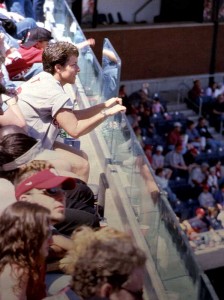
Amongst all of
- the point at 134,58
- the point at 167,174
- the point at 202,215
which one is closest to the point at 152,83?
the point at 134,58

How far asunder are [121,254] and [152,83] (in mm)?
15102

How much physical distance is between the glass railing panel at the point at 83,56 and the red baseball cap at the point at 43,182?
9.18 feet

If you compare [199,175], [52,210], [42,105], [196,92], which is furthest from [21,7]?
[196,92]

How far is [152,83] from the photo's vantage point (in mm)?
17438

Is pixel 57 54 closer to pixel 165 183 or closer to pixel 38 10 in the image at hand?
pixel 38 10

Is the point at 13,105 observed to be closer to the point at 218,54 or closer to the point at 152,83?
the point at 152,83

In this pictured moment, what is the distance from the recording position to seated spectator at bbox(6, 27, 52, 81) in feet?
19.7

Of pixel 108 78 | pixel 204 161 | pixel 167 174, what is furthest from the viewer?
pixel 204 161

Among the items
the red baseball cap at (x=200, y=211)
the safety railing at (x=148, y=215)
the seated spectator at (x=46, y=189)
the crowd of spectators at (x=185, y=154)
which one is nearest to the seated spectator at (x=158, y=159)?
the crowd of spectators at (x=185, y=154)

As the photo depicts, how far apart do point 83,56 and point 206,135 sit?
28.8 feet

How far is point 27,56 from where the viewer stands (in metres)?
6.05

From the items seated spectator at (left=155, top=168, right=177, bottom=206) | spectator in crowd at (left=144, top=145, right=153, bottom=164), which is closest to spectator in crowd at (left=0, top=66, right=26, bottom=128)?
seated spectator at (left=155, top=168, right=177, bottom=206)

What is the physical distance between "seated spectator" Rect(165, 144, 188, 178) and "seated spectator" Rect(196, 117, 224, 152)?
142 cm

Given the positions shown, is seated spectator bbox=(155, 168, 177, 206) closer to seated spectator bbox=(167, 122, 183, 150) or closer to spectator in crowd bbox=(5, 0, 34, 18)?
seated spectator bbox=(167, 122, 183, 150)
